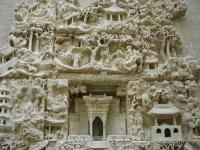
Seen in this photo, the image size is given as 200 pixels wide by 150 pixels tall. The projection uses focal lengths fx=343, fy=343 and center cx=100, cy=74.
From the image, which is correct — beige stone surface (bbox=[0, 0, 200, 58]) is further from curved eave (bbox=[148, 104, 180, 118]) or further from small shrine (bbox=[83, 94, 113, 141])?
small shrine (bbox=[83, 94, 113, 141])

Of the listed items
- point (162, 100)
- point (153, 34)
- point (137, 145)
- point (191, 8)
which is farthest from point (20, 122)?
point (191, 8)

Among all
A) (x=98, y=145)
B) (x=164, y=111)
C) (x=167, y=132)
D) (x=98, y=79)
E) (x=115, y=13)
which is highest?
(x=115, y=13)

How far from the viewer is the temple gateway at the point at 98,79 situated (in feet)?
18.0

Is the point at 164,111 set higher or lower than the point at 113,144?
higher

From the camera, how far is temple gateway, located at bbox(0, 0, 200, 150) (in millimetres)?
5477

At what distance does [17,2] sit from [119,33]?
2.13m

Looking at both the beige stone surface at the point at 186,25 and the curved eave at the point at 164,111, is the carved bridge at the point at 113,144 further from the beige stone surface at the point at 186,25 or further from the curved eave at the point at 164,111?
the beige stone surface at the point at 186,25

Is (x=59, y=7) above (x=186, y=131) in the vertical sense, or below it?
above

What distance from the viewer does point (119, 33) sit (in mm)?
6359

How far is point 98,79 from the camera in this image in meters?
6.00

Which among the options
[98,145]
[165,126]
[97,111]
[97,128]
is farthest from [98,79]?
[165,126]

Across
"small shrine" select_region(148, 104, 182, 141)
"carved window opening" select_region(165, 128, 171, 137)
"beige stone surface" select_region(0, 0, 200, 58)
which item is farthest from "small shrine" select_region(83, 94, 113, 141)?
"beige stone surface" select_region(0, 0, 200, 58)

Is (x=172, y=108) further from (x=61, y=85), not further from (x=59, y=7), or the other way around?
(x=59, y=7)

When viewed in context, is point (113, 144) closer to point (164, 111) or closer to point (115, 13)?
point (164, 111)
